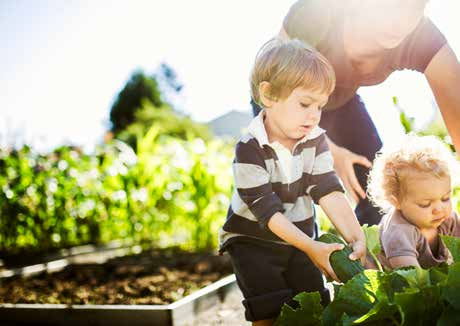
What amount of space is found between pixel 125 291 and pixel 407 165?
224 cm

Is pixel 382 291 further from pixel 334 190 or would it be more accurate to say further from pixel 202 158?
pixel 202 158

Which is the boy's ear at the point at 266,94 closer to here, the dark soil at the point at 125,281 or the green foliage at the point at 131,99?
the dark soil at the point at 125,281

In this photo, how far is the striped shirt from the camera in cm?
194

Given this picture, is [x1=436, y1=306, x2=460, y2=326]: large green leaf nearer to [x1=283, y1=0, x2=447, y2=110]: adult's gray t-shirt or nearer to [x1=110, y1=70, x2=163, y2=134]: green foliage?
[x1=283, y1=0, x2=447, y2=110]: adult's gray t-shirt

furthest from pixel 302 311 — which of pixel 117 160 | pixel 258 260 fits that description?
pixel 117 160

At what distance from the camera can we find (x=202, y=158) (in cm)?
538

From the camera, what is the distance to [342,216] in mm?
1950

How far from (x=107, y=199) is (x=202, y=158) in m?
1.19

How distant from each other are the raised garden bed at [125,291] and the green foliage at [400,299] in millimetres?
1608

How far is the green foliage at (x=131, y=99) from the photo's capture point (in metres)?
44.7

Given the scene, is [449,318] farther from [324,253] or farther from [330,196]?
[330,196]

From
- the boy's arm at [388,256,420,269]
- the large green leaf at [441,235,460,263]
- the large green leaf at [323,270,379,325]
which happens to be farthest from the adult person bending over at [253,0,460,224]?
the large green leaf at [323,270,379,325]

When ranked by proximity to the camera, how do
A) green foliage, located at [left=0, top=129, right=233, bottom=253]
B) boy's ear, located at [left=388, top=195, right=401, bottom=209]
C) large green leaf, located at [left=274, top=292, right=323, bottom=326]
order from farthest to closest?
green foliage, located at [left=0, top=129, right=233, bottom=253], boy's ear, located at [left=388, top=195, right=401, bottom=209], large green leaf, located at [left=274, top=292, right=323, bottom=326]

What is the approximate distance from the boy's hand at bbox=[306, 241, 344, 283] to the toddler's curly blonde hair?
63 cm
